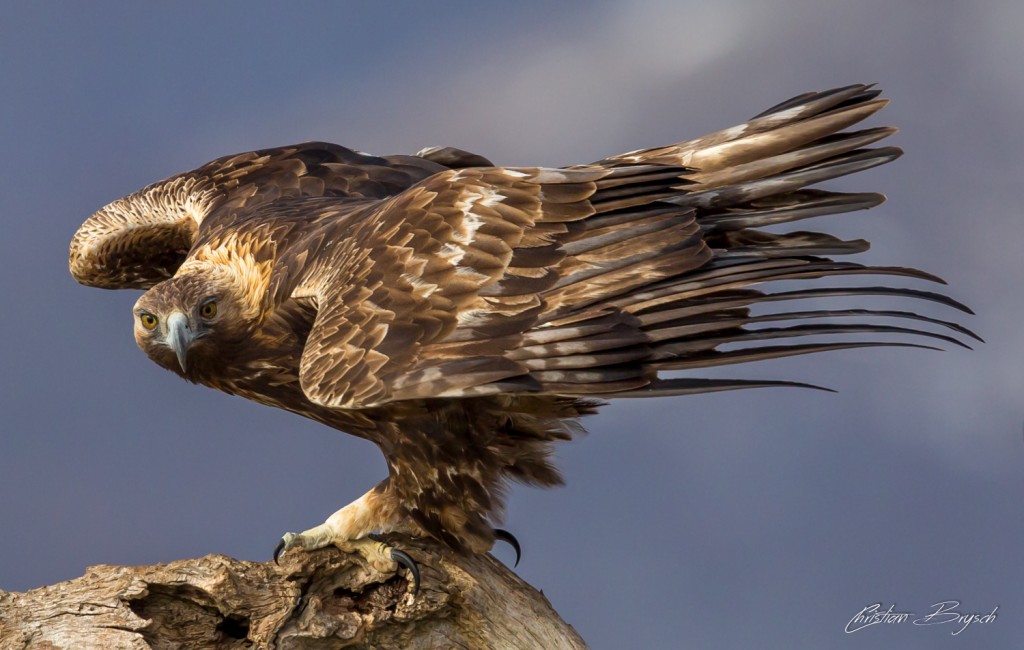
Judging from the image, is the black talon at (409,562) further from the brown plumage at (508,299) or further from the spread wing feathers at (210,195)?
the spread wing feathers at (210,195)

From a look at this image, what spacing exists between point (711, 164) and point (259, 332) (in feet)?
6.60

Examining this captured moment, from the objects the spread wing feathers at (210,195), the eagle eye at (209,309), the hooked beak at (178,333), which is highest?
the spread wing feathers at (210,195)

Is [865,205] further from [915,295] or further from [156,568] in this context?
[156,568]

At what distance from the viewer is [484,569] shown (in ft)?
17.9

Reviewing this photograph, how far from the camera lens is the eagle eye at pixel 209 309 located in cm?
544

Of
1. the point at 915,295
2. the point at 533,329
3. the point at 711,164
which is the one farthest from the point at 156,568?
the point at 915,295

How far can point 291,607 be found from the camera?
A: 5242 millimetres

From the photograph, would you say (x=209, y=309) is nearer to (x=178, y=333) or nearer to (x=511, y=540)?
(x=178, y=333)

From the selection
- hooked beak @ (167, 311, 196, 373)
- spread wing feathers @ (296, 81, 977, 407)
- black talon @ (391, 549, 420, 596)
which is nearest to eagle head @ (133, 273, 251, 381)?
hooked beak @ (167, 311, 196, 373)

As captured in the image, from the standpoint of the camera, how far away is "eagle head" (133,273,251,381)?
538 centimetres

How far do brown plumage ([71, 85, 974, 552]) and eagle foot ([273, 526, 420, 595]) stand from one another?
2.4 inches

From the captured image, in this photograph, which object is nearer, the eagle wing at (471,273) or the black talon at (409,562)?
the eagle wing at (471,273)

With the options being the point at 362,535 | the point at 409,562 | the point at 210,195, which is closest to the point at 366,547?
the point at 362,535

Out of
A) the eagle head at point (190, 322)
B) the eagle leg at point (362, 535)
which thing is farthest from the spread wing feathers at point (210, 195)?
the eagle leg at point (362, 535)
